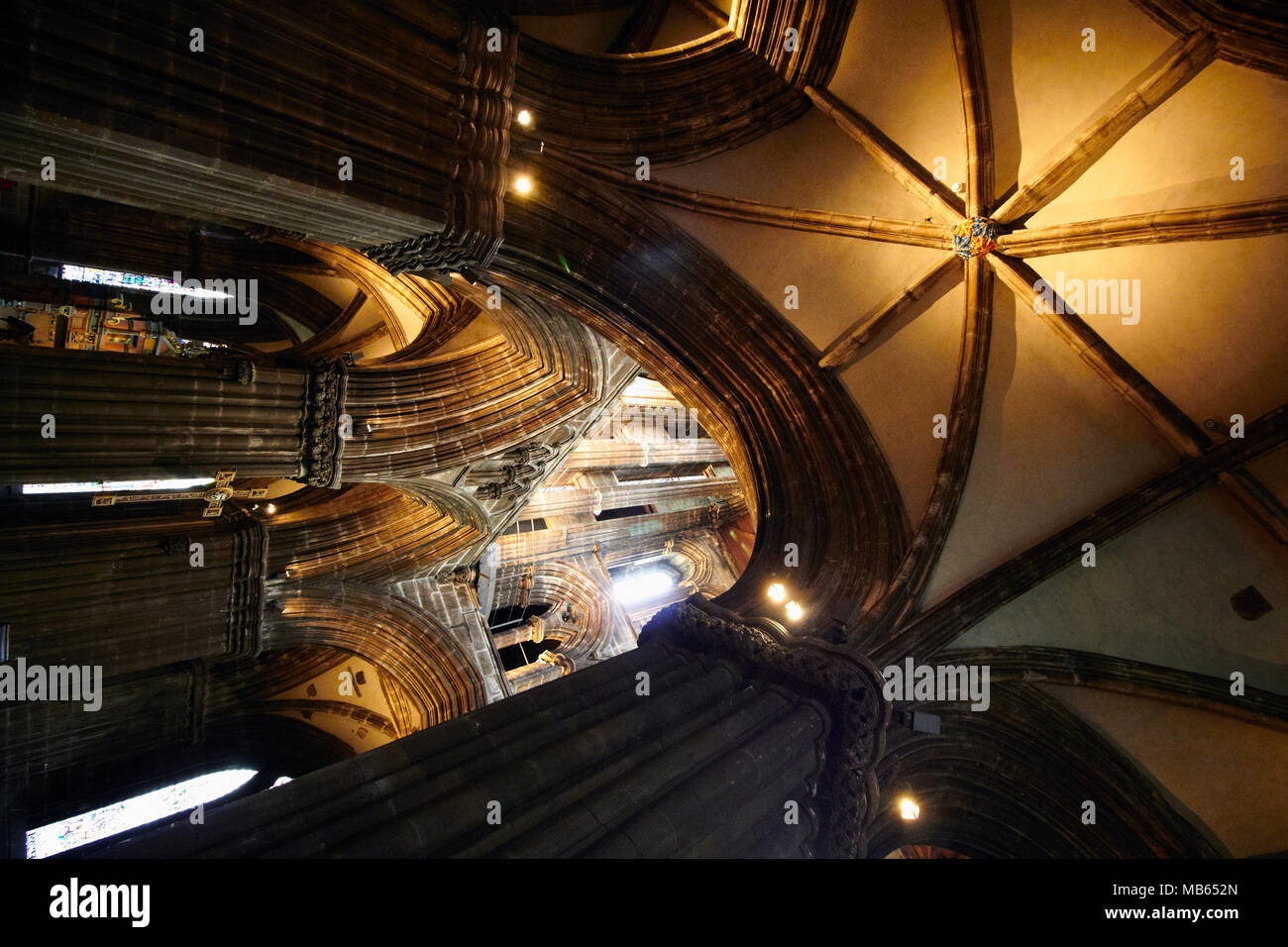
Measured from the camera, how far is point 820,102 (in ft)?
21.7

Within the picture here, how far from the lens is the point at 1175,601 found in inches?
246

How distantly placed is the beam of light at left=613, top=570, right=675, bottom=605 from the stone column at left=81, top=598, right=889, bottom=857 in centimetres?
1087

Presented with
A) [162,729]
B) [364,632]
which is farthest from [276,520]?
[162,729]

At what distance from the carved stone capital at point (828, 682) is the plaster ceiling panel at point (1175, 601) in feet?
8.25

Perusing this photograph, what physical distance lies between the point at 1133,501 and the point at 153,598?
11.4 meters

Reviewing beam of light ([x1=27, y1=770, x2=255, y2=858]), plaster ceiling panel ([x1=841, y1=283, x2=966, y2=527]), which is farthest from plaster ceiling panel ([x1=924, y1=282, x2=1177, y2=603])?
beam of light ([x1=27, y1=770, x2=255, y2=858])

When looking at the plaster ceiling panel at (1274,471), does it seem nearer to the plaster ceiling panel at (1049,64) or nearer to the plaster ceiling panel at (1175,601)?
the plaster ceiling panel at (1175,601)

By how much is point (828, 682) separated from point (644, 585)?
11968mm

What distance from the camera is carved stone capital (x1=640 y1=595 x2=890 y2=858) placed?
407 cm

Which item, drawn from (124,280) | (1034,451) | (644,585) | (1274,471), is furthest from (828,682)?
(644,585)

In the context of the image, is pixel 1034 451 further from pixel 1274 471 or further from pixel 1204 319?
pixel 1274 471

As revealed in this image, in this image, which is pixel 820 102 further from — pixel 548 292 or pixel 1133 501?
pixel 1133 501

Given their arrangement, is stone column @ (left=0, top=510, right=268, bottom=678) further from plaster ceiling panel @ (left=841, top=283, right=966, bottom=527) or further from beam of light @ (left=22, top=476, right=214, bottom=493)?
plaster ceiling panel @ (left=841, top=283, right=966, bottom=527)

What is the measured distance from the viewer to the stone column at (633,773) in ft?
7.70
